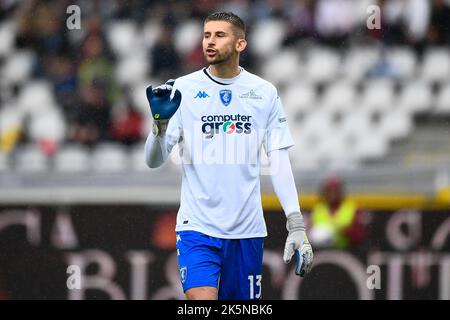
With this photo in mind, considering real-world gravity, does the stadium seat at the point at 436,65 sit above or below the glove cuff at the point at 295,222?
above

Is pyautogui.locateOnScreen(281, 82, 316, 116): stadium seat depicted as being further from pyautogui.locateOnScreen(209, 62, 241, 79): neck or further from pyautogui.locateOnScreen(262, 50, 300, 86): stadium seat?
pyautogui.locateOnScreen(209, 62, 241, 79): neck

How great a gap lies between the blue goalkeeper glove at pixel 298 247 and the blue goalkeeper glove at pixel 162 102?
3.04 feet

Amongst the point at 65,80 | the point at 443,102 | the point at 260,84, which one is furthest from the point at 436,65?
the point at 260,84

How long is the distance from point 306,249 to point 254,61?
5303mm

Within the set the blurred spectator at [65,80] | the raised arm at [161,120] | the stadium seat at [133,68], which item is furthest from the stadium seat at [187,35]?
the raised arm at [161,120]

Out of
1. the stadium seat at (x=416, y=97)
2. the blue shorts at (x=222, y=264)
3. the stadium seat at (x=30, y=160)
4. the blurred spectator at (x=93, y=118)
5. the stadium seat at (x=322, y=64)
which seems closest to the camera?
the blue shorts at (x=222, y=264)

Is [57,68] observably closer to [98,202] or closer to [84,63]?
[84,63]

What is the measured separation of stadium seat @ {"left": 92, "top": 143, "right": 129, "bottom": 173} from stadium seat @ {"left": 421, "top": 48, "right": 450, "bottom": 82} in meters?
3.19

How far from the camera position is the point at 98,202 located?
9000mm

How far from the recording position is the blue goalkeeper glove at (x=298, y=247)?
571cm

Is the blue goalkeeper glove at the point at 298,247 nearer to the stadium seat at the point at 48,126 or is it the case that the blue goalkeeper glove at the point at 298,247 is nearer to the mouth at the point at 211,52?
the mouth at the point at 211,52

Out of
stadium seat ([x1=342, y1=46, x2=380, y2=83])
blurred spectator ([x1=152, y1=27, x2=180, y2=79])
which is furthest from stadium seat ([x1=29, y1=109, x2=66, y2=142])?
stadium seat ([x1=342, y1=46, x2=380, y2=83])

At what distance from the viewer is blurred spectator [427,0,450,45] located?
10.5 meters

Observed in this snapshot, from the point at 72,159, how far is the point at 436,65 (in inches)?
152
